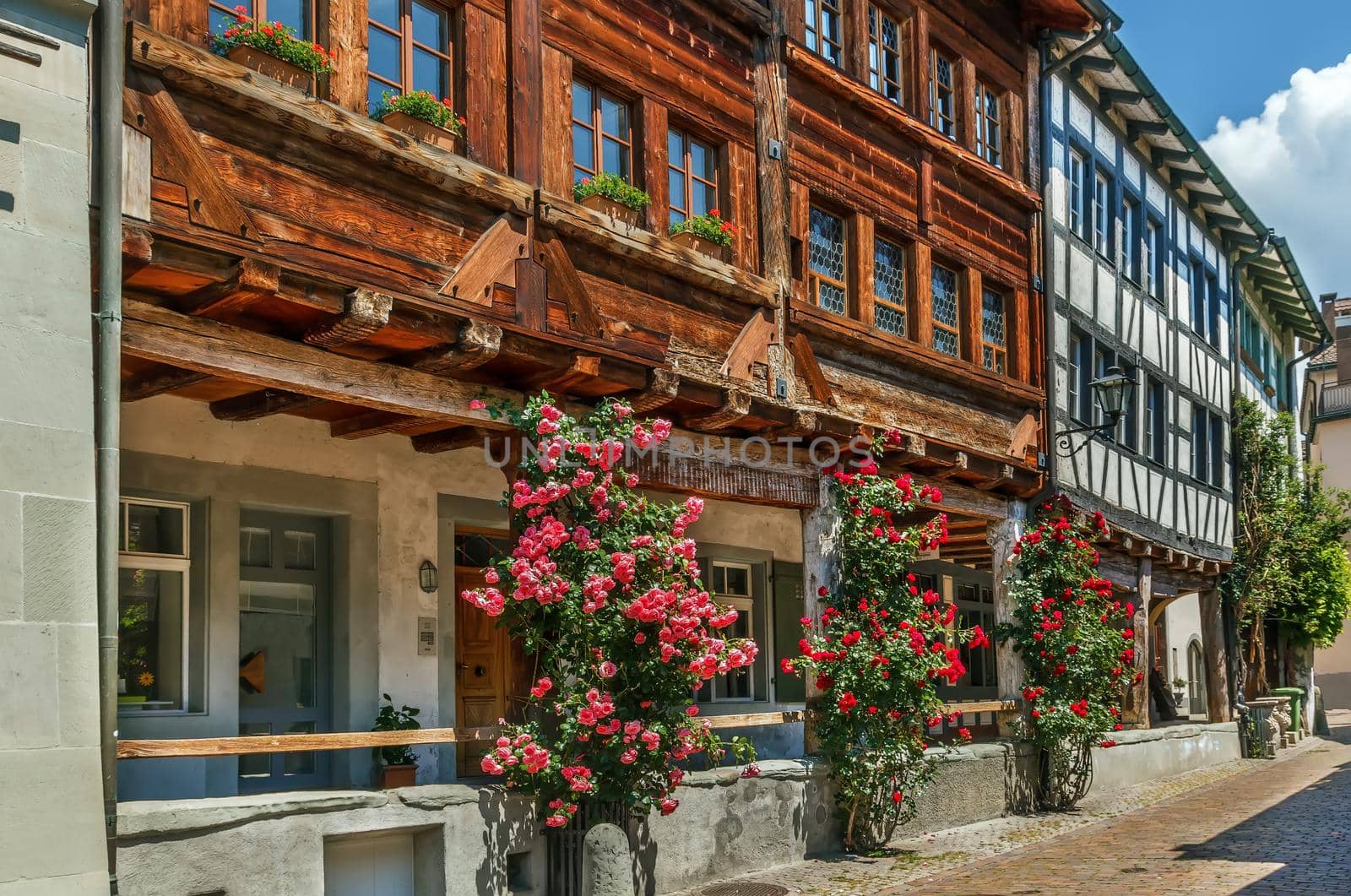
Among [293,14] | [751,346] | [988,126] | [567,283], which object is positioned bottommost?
[751,346]

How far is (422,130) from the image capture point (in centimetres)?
827

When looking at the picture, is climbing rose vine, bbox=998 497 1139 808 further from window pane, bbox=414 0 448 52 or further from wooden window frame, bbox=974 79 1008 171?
window pane, bbox=414 0 448 52

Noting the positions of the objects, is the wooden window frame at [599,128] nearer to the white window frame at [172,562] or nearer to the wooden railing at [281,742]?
the white window frame at [172,562]

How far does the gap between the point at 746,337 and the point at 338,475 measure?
309 centimetres

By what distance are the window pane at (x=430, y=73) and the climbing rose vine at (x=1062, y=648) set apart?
7.70 m

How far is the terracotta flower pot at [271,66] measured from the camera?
7.36 m

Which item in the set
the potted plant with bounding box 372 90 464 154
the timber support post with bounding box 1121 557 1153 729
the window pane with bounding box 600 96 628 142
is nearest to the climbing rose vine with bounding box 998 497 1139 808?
the timber support post with bounding box 1121 557 1153 729

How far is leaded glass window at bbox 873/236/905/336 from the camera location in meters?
13.1

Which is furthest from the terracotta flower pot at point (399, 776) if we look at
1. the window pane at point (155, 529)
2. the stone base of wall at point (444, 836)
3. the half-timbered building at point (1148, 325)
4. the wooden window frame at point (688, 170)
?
the half-timbered building at point (1148, 325)

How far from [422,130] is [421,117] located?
2.9 inches

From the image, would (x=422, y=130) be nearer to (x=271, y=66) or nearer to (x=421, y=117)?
(x=421, y=117)

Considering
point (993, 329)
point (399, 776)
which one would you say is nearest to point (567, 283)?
point (399, 776)

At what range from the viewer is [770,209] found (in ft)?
37.4

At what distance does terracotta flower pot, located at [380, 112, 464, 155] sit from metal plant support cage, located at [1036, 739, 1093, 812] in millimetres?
8607
